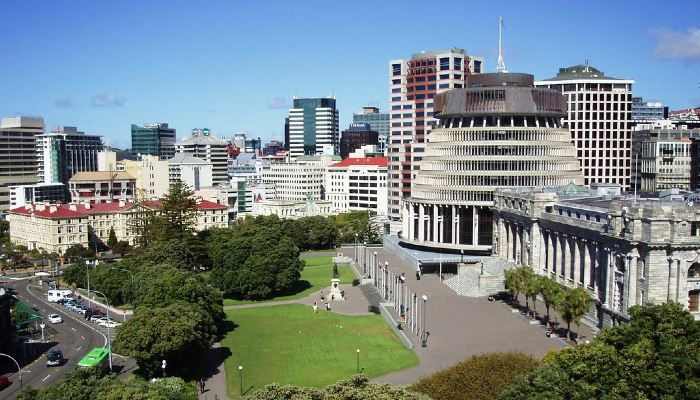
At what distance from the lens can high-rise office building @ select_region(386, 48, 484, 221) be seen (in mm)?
182500

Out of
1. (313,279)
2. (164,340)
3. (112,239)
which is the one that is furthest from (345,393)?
(112,239)

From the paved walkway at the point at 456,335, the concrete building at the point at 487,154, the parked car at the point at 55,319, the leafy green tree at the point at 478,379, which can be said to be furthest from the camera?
the concrete building at the point at 487,154

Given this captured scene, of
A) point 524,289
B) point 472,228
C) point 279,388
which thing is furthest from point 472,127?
point 279,388

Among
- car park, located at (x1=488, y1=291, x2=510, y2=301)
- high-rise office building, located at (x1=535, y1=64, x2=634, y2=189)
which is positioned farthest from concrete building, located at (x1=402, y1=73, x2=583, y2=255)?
high-rise office building, located at (x1=535, y1=64, x2=634, y2=189)

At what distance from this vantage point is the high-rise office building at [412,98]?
18250 cm

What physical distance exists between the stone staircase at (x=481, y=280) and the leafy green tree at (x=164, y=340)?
42.9 m

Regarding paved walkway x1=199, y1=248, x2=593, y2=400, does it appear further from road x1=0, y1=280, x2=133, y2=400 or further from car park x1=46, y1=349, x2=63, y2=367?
car park x1=46, y1=349, x2=63, y2=367

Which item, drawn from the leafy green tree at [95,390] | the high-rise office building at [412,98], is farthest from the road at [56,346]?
the high-rise office building at [412,98]

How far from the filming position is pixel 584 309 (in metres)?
69.6

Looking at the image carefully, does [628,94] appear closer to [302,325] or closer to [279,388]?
[302,325]

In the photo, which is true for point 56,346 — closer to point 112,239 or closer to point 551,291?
point 551,291

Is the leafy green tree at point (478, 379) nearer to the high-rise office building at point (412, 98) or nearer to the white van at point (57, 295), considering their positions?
the white van at point (57, 295)

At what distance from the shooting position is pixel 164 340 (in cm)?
6400

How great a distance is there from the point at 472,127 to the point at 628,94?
277ft
